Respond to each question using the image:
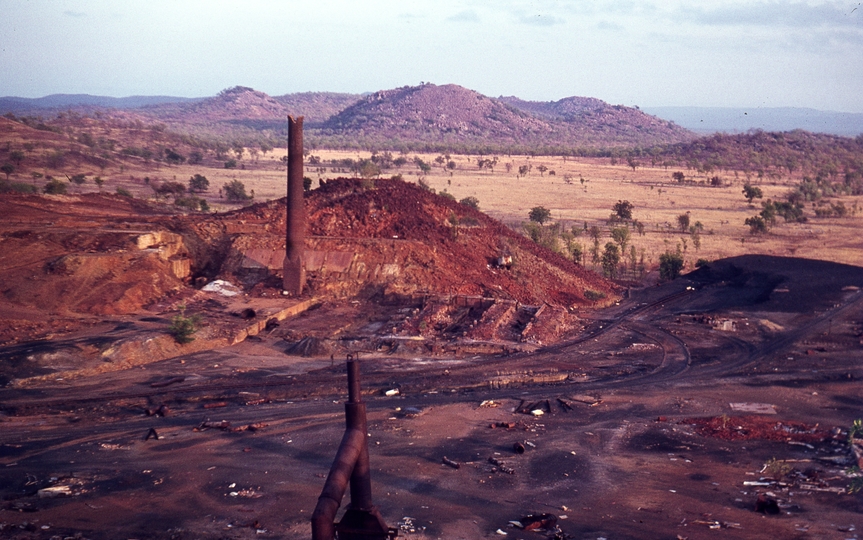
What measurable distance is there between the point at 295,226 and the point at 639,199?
4147 cm

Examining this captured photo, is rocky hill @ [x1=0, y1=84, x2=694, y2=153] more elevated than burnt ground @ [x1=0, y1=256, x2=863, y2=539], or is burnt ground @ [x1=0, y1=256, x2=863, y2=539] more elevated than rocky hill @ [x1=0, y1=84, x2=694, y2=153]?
rocky hill @ [x1=0, y1=84, x2=694, y2=153]

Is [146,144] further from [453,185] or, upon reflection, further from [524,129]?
[524,129]

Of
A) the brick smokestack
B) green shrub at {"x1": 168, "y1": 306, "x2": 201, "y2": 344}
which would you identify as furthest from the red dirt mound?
green shrub at {"x1": 168, "y1": 306, "x2": 201, "y2": 344}

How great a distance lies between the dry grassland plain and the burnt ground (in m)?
15.2

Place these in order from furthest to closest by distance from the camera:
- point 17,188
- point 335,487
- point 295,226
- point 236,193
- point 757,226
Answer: point 236,193
point 757,226
point 17,188
point 295,226
point 335,487

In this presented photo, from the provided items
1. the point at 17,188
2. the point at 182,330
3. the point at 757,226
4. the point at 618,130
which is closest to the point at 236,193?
the point at 17,188

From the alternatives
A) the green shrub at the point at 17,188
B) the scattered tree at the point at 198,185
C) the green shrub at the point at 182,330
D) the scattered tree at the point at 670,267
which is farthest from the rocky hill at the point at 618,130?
the green shrub at the point at 182,330

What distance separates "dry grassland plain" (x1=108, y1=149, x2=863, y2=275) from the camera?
3862 cm

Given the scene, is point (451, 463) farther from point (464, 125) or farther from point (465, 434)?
point (464, 125)

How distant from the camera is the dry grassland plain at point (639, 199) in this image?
127 feet

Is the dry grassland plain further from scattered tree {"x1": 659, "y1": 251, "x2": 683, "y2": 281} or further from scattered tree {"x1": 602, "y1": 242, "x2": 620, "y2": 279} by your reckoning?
scattered tree {"x1": 659, "y1": 251, "x2": 683, "y2": 281}

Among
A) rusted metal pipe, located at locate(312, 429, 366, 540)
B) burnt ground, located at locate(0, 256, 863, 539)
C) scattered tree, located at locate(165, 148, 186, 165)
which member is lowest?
burnt ground, located at locate(0, 256, 863, 539)

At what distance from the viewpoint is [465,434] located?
13.7m

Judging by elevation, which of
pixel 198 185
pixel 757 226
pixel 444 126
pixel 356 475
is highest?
pixel 444 126
